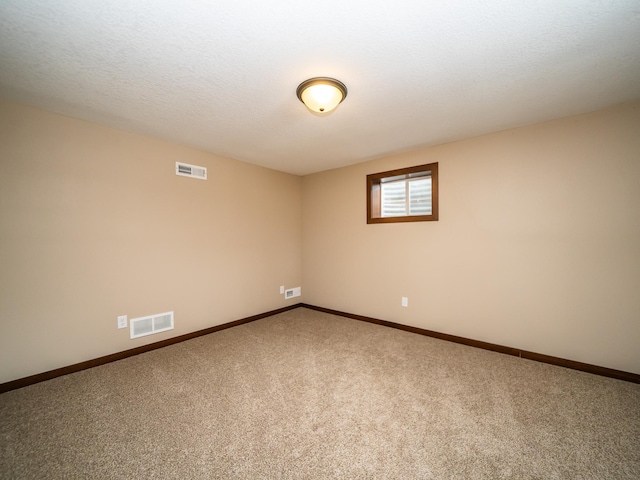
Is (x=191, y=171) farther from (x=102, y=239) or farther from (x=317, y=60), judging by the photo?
(x=317, y=60)

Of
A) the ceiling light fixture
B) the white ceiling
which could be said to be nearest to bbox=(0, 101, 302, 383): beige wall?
the white ceiling

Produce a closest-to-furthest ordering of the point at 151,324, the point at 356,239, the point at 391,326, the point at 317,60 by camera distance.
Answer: the point at 317,60
the point at 151,324
the point at 391,326
the point at 356,239

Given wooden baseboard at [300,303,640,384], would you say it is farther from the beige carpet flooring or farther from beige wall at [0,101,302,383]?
beige wall at [0,101,302,383]

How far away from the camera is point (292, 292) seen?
15.8 feet

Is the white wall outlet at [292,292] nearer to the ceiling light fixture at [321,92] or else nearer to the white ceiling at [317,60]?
the white ceiling at [317,60]

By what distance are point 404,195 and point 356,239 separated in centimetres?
96

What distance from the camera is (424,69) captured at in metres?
1.87

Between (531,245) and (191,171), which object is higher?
(191,171)

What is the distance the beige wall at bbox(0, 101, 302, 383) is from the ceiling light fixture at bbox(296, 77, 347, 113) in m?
2.06

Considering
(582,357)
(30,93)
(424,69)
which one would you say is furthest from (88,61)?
(582,357)

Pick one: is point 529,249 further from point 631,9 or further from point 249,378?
point 249,378

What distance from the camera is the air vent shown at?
3.31 m

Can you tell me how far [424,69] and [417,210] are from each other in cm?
204

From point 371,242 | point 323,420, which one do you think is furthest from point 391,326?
point 323,420
